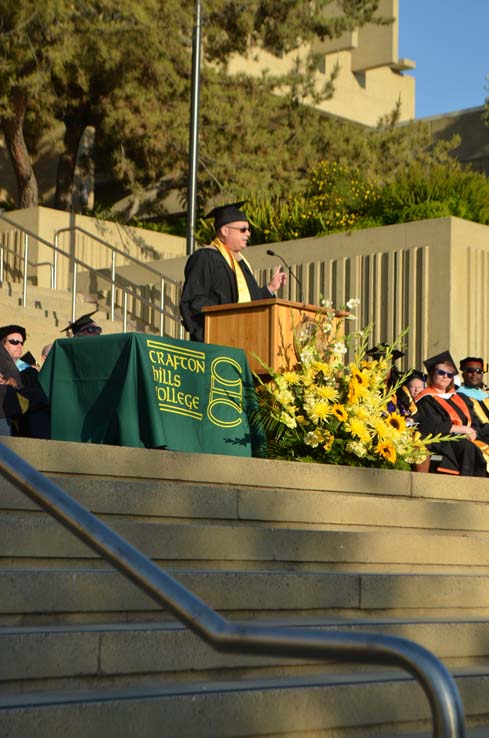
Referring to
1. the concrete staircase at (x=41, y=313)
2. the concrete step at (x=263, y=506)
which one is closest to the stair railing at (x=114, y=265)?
the concrete staircase at (x=41, y=313)

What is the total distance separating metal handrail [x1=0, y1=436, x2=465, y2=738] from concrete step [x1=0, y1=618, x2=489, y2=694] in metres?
1.39

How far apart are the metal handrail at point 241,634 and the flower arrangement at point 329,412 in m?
5.00

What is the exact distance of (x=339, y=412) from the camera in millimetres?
8555

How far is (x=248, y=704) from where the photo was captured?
498cm

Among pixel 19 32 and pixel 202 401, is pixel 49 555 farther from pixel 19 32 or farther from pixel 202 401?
pixel 19 32

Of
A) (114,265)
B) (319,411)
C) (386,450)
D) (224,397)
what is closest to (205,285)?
(224,397)

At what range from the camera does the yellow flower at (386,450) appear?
335 inches

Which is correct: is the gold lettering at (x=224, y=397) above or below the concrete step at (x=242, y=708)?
above

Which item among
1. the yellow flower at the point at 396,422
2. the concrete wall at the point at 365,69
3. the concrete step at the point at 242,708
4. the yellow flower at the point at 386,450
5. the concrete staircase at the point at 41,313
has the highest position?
the concrete wall at the point at 365,69

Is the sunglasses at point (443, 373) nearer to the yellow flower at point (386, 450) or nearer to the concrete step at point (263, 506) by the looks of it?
the yellow flower at point (386, 450)

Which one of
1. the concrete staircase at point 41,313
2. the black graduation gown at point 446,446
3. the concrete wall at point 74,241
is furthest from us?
the concrete wall at point 74,241

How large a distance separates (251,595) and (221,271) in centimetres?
409

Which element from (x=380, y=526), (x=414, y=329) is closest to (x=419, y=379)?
(x=414, y=329)

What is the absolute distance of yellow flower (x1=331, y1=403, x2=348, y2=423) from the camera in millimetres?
8523
